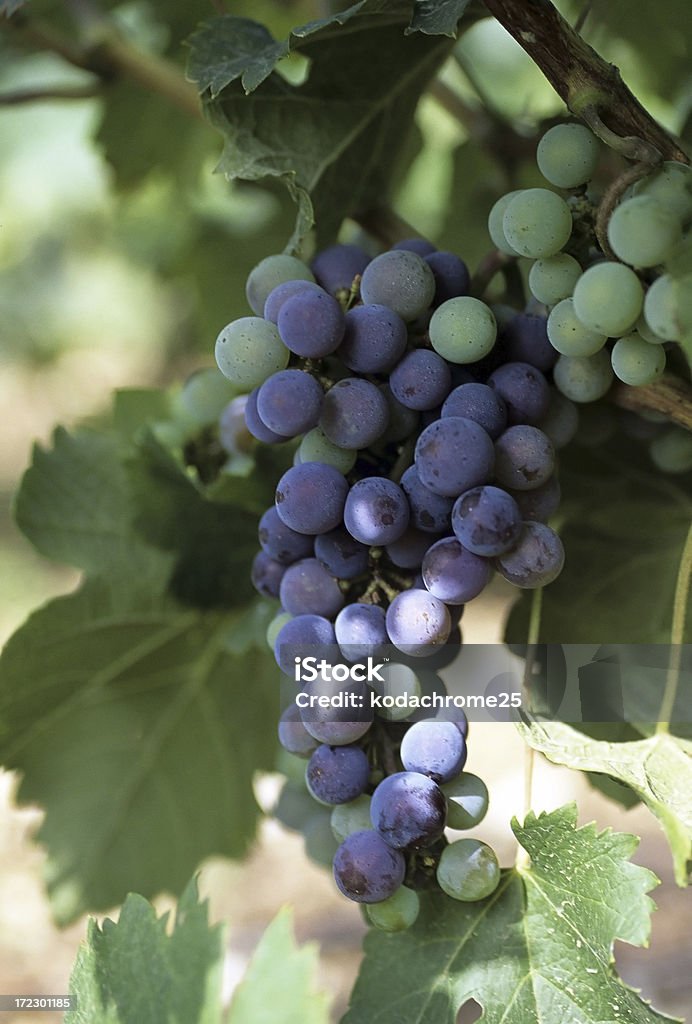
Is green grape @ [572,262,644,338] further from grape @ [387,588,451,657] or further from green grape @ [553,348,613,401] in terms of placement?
grape @ [387,588,451,657]

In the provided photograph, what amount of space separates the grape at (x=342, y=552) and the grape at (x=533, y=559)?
76 millimetres

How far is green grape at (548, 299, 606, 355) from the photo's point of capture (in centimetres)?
49

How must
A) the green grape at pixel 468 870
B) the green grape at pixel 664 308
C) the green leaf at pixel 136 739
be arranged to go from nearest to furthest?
the green grape at pixel 664 308, the green grape at pixel 468 870, the green leaf at pixel 136 739

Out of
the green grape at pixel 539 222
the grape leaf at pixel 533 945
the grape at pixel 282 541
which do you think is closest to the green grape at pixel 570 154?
the green grape at pixel 539 222

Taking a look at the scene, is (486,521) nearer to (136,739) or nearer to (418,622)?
(418,622)

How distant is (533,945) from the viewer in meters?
0.56

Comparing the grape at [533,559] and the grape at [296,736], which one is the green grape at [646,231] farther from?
the grape at [296,736]

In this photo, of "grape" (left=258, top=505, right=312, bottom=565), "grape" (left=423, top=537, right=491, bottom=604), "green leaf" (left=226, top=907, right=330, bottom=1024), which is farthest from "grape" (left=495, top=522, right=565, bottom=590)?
"green leaf" (left=226, top=907, right=330, bottom=1024)

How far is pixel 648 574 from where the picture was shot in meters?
0.70

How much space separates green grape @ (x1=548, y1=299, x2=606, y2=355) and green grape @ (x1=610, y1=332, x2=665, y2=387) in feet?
0.04

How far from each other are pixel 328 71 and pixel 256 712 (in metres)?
0.51

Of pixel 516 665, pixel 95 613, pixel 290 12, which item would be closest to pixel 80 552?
pixel 95 613

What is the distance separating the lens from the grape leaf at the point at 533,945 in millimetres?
528

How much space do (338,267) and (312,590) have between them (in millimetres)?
190
